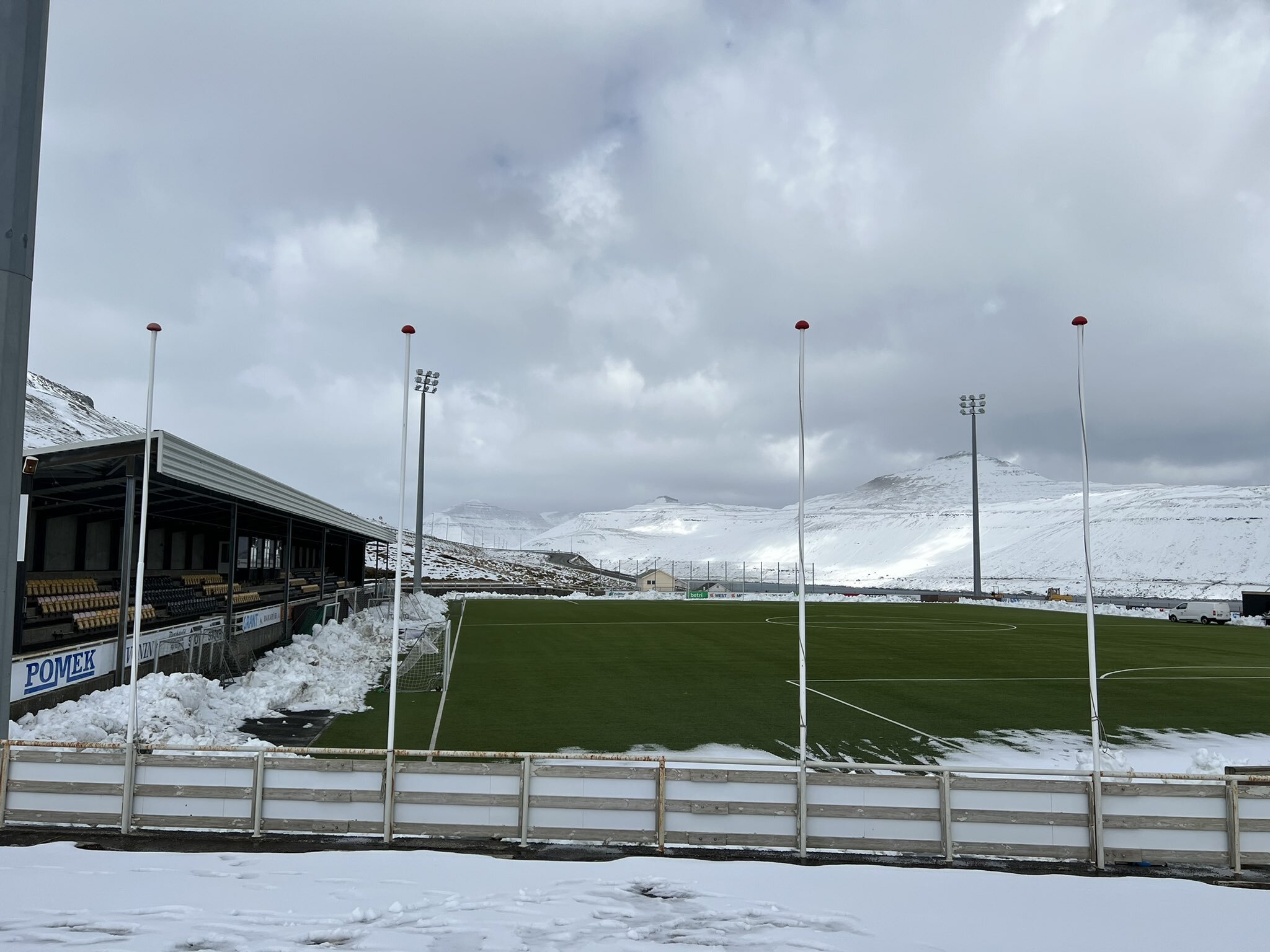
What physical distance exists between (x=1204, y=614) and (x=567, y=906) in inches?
2275

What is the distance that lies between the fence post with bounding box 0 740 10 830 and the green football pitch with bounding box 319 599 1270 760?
640 centimetres

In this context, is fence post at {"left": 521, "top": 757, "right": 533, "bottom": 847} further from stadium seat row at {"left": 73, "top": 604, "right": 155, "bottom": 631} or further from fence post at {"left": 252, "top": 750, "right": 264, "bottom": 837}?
stadium seat row at {"left": 73, "top": 604, "right": 155, "bottom": 631}

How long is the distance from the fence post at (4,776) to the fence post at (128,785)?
130cm

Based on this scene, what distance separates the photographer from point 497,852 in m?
8.71

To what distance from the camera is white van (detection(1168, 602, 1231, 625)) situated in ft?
166

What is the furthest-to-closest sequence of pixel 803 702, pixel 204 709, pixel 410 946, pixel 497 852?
pixel 204 709
pixel 803 702
pixel 497 852
pixel 410 946

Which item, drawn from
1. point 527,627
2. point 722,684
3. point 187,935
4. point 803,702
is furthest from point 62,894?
point 527,627

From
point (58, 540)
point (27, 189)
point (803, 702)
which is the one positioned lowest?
point (803, 702)

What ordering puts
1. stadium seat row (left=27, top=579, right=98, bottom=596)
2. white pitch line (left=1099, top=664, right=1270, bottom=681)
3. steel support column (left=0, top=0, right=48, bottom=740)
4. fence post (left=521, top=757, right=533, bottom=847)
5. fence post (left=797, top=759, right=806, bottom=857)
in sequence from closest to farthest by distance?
1. fence post (left=797, top=759, right=806, bottom=857)
2. fence post (left=521, top=757, right=533, bottom=847)
3. steel support column (left=0, top=0, right=48, bottom=740)
4. stadium seat row (left=27, top=579, right=98, bottom=596)
5. white pitch line (left=1099, top=664, right=1270, bottom=681)

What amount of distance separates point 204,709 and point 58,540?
38.1ft

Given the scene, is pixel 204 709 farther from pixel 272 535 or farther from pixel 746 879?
pixel 272 535

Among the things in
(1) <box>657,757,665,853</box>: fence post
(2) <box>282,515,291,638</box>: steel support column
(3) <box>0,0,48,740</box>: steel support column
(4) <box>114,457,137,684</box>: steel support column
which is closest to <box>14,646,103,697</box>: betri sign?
(4) <box>114,457,137,684</box>: steel support column

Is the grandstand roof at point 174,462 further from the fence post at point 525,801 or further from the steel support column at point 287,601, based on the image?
the fence post at point 525,801

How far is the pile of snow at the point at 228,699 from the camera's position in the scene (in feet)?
40.8
